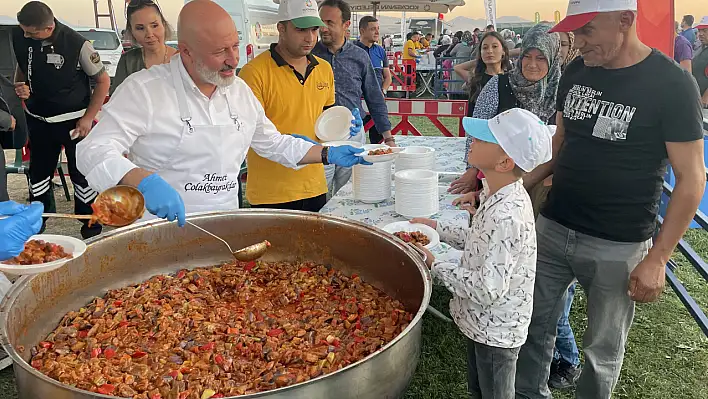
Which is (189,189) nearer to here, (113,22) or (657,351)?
(657,351)

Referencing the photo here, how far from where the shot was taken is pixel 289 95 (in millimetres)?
3127

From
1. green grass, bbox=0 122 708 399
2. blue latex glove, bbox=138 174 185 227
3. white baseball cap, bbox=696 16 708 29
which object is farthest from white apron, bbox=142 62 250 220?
white baseball cap, bbox=696 16 708 29

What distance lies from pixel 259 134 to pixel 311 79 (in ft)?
2.44

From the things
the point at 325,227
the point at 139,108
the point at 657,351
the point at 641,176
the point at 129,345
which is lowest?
the point at 657,351

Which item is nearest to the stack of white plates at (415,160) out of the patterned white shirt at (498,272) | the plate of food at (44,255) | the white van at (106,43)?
the patterned white shirt at (498,272)

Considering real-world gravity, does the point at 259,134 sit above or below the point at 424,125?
above

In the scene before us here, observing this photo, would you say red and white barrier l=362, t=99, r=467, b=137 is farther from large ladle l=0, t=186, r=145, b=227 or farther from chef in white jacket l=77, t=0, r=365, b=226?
large ladle l=0, t=186, r=145, b=227

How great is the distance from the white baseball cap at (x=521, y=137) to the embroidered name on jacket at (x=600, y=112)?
16.7 inches

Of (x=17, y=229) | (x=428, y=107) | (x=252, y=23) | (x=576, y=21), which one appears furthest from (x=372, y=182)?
(x=252, y=23)

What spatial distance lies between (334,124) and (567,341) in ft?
6.19

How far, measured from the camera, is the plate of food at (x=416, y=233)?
7.16 feet

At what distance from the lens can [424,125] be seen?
1080 centimetres

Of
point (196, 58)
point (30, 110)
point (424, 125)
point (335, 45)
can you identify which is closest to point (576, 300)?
point (335, 45)

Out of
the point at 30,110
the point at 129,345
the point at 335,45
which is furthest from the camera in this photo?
the point at 30,110
